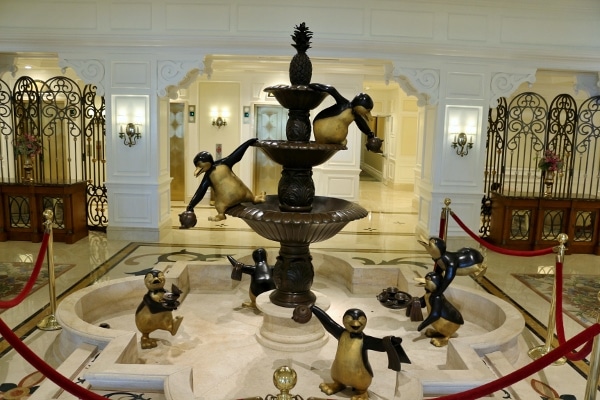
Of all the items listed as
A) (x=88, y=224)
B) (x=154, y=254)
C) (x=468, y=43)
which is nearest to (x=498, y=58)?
(x=468, y=43)

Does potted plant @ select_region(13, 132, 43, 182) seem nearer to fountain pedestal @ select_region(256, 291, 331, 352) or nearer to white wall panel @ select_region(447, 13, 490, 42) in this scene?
fountain pedestal @ select_region(256, 291, 331, 352)

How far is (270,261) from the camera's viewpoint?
20.2 ft

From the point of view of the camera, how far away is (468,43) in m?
7.49

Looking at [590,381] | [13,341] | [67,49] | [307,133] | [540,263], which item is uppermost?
[67,49]

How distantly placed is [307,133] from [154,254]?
3.70 metres

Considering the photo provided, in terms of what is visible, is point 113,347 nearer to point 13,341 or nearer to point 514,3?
point 13,341

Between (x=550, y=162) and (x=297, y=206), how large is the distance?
5.48m

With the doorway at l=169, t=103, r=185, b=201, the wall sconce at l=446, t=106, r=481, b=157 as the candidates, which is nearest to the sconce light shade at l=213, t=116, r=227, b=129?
the doorway at l=169, t=103, r=185, b=201

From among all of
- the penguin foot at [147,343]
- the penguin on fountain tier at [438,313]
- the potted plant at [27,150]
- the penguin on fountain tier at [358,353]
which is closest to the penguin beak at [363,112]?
the penguin on fountain tier at [438,313]

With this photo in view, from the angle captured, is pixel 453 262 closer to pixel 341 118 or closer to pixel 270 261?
pixel 341 118

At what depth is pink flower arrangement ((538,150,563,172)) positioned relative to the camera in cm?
798

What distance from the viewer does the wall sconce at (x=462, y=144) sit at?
7715 millimetres

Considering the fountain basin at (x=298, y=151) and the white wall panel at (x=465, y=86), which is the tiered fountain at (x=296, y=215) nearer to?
the fountain basin at (x=298, y=151)

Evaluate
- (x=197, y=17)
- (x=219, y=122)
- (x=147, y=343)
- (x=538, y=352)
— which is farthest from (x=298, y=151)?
(x=219, y=122)
